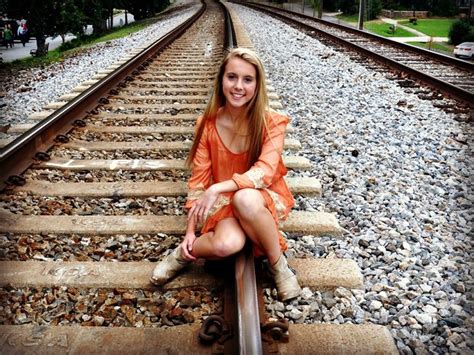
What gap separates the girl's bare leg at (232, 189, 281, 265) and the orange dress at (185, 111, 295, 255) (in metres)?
0.10

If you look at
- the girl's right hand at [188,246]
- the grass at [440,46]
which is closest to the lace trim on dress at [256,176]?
the girl's right hand at [188,246]

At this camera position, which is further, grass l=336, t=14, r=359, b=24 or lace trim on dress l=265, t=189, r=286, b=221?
grass l=336, t=14, r=359, b=24

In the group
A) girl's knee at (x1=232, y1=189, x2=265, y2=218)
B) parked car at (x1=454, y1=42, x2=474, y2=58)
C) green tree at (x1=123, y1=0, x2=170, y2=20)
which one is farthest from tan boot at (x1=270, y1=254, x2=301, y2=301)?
green tree at (x1=123, y1=0, x2=170, y2=20)

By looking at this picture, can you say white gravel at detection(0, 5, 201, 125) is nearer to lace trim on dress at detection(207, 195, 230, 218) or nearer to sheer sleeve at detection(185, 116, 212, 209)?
sheer sleeve at detection(185, 116, 212, 209)

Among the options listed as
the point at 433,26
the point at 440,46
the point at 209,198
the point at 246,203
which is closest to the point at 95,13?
the point at 440,46

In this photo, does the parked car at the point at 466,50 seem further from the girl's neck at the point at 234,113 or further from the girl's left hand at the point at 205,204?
the girl's left hand at the point at 205,204

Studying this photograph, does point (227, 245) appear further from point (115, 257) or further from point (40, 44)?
point (40, 44)

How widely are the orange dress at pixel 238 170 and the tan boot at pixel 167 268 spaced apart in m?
0.17

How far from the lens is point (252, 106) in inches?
89.2

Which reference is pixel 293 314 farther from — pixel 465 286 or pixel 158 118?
pixel 158 118

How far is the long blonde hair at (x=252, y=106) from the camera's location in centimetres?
220

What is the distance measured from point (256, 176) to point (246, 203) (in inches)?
6.7

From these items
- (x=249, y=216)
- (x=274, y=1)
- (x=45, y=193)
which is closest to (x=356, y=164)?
(x=249, y=216)

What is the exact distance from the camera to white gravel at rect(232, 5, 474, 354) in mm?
2088
